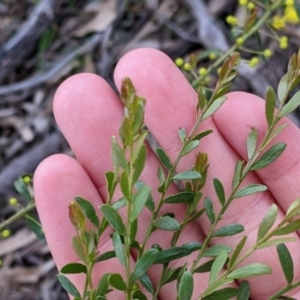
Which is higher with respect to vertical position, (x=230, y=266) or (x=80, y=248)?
(x=80, y=248)

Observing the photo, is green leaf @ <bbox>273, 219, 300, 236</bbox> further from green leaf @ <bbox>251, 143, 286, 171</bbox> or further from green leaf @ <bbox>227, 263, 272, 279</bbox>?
green leaf @ <bbox>251, 143, 286, 171</bbox>

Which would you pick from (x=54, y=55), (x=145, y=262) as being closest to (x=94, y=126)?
(x=145, y=262)

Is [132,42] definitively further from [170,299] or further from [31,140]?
[170,299]

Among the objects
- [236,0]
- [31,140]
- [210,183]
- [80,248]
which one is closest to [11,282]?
[31,140]

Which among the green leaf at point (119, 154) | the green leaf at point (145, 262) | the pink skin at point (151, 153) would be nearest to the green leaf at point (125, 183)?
the green leaf at point (119, 154)

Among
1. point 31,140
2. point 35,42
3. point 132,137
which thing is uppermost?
point 35,42
